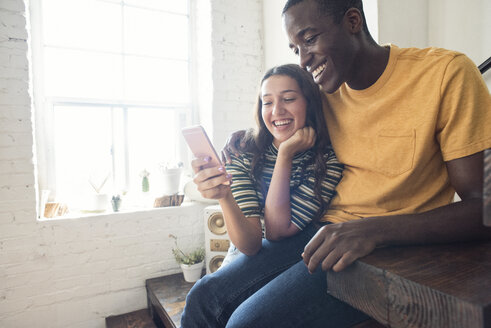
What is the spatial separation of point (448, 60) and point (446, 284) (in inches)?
27.2

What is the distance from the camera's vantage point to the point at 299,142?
1094mm

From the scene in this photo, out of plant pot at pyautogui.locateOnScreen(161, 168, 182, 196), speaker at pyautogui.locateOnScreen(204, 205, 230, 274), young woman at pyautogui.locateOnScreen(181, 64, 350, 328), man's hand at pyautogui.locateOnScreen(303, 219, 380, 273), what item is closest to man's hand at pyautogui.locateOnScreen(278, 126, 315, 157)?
young woman at pyautogui.locateOnScreen(181, 64, 350, 328)

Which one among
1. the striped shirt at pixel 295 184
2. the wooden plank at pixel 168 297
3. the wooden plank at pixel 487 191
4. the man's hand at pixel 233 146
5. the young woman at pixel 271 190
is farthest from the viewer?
the wooden plank at pixel 168 297

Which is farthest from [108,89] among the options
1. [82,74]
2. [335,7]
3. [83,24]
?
[335,7]

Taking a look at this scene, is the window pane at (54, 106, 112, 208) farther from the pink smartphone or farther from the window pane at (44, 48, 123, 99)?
the pink smartphone

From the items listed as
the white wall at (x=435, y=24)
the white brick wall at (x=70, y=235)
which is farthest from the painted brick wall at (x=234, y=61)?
the white wall at (x=435, y=24)

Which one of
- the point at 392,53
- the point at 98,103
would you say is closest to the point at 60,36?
the point at 98,103

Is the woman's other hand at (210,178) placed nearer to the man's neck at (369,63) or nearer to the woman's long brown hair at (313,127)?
the woman's long brown hair at (313,127)

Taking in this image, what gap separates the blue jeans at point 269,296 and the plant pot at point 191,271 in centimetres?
118

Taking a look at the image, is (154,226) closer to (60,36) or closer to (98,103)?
(98,103)

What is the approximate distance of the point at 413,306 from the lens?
1.23 feet

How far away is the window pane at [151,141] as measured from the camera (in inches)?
95.3

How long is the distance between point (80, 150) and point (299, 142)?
1818 mm

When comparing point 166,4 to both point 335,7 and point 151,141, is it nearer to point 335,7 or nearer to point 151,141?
point 151,141
